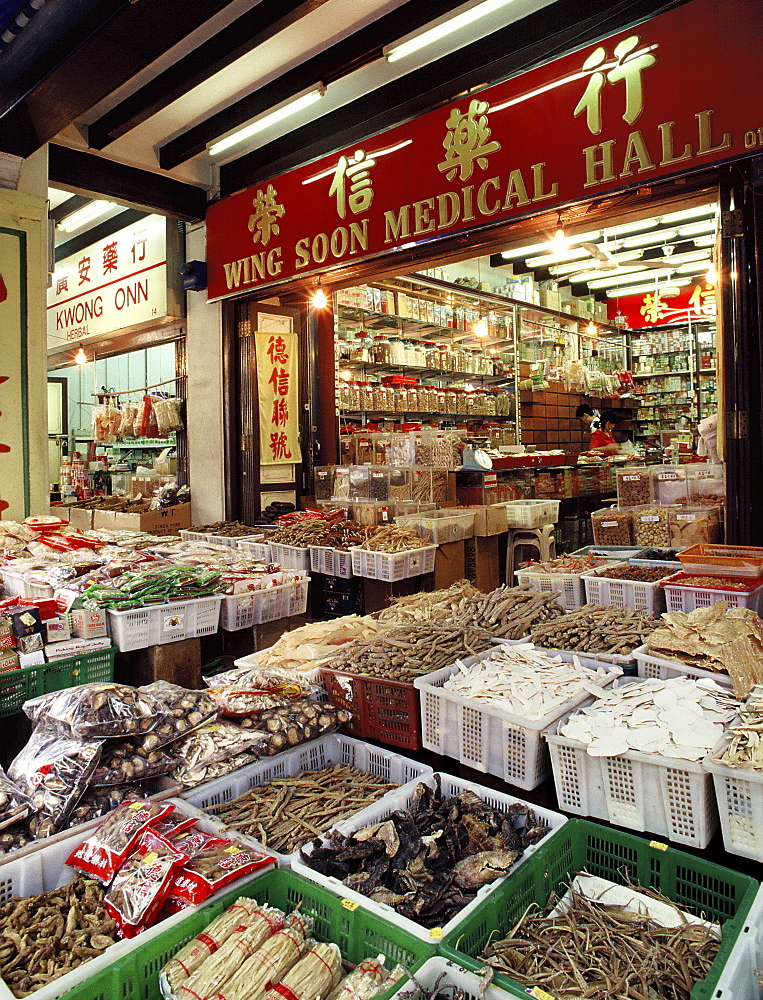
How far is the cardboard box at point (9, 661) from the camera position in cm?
289

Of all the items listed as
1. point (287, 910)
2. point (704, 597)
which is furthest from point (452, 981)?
point (704, 597)

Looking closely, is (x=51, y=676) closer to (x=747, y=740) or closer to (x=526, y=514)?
(x=747, y=740)

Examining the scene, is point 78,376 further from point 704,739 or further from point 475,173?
point 704,739

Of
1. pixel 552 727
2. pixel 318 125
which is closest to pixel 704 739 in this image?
pixel 552 727

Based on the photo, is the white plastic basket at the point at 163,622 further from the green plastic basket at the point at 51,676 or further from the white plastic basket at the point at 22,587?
the white plastic basket at the point at 22,587

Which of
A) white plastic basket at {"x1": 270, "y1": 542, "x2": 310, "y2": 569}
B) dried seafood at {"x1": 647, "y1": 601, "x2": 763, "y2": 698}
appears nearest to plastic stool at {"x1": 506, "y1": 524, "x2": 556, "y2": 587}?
white plastic basket at {"x1": 270, "y1": 542, "x2": 310, "y2": 569}

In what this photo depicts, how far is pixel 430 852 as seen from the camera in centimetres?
185

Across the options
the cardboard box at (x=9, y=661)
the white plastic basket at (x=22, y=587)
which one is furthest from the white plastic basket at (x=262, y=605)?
the cardboard box at (x=9, y=661)

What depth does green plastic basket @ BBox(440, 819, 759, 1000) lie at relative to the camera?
1.54 meters

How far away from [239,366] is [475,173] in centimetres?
338

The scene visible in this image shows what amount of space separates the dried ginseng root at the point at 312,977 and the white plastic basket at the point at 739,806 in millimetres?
1096

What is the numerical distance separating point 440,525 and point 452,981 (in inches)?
Result: 176

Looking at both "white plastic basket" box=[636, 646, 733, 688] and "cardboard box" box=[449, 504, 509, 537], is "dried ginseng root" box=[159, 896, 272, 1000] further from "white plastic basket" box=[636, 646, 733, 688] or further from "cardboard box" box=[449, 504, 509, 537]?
"cardboard box" box=[449, 504, 509, 537]

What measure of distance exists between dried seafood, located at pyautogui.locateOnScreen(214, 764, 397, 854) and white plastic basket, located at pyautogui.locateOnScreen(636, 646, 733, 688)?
1176 mm
